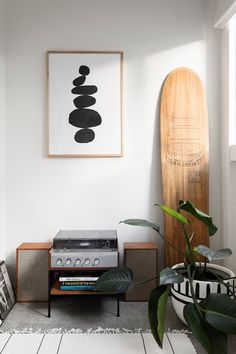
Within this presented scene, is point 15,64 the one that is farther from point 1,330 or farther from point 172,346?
point 172,346

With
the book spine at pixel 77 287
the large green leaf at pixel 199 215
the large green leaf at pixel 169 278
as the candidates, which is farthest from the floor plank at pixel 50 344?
the large green leaf at pixel 199 215

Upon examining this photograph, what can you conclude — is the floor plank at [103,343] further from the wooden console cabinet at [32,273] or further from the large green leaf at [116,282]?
the wooden console cabinet at [32,273]

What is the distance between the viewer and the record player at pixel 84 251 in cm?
229

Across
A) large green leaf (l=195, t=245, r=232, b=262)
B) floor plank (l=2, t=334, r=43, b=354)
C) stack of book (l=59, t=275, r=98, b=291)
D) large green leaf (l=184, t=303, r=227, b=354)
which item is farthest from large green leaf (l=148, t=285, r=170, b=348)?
floor plank (l=2, t=334, r=43, b=354)

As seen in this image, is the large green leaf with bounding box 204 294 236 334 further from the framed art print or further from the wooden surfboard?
the framed art print

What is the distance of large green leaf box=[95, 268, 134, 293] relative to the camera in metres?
1.93

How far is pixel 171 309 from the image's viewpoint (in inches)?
94.1

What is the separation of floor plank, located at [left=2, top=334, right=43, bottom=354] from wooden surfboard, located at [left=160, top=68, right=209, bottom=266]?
1319 mm

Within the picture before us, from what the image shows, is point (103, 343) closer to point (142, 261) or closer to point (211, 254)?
point (142, 261)

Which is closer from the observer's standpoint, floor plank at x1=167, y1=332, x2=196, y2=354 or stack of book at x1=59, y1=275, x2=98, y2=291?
floor plank at x1=167, y1=332, x2=196, y2=354

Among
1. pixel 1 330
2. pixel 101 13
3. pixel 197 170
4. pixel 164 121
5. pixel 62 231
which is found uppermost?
pixel 101 13

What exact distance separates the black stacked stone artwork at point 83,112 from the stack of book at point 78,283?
1110 millimetres

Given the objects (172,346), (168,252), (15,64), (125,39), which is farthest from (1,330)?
(125,39)

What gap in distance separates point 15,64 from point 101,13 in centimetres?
85
